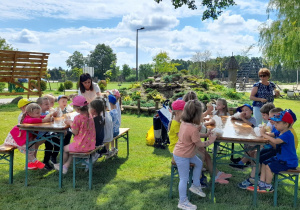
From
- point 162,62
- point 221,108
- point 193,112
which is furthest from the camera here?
point 162,62

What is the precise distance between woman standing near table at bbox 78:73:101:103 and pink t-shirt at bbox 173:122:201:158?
9.33ft

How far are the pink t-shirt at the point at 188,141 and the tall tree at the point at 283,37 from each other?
15681 millimetres

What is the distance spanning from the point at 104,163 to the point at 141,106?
7774 mm

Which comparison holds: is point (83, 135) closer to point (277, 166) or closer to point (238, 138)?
point (238, 138)

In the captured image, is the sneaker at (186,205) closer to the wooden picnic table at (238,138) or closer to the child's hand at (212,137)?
the wooden picnic table at (238,138)

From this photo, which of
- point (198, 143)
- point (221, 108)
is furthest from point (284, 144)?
point (221, 108)

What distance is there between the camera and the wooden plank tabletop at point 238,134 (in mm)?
3730

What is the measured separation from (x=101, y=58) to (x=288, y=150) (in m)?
85.0

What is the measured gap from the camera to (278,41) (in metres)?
19.2

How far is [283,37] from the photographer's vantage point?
19.7 m

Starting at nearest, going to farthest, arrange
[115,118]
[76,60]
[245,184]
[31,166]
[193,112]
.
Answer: [193,112]
[245,184]
[31,166]
[115,118]
[76,60]

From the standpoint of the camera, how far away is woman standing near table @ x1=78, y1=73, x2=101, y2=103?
598cm

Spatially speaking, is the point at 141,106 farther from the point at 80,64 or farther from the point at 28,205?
the point at 80,64

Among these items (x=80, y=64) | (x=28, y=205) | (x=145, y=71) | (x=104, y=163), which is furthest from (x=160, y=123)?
(x=80, y=64)
